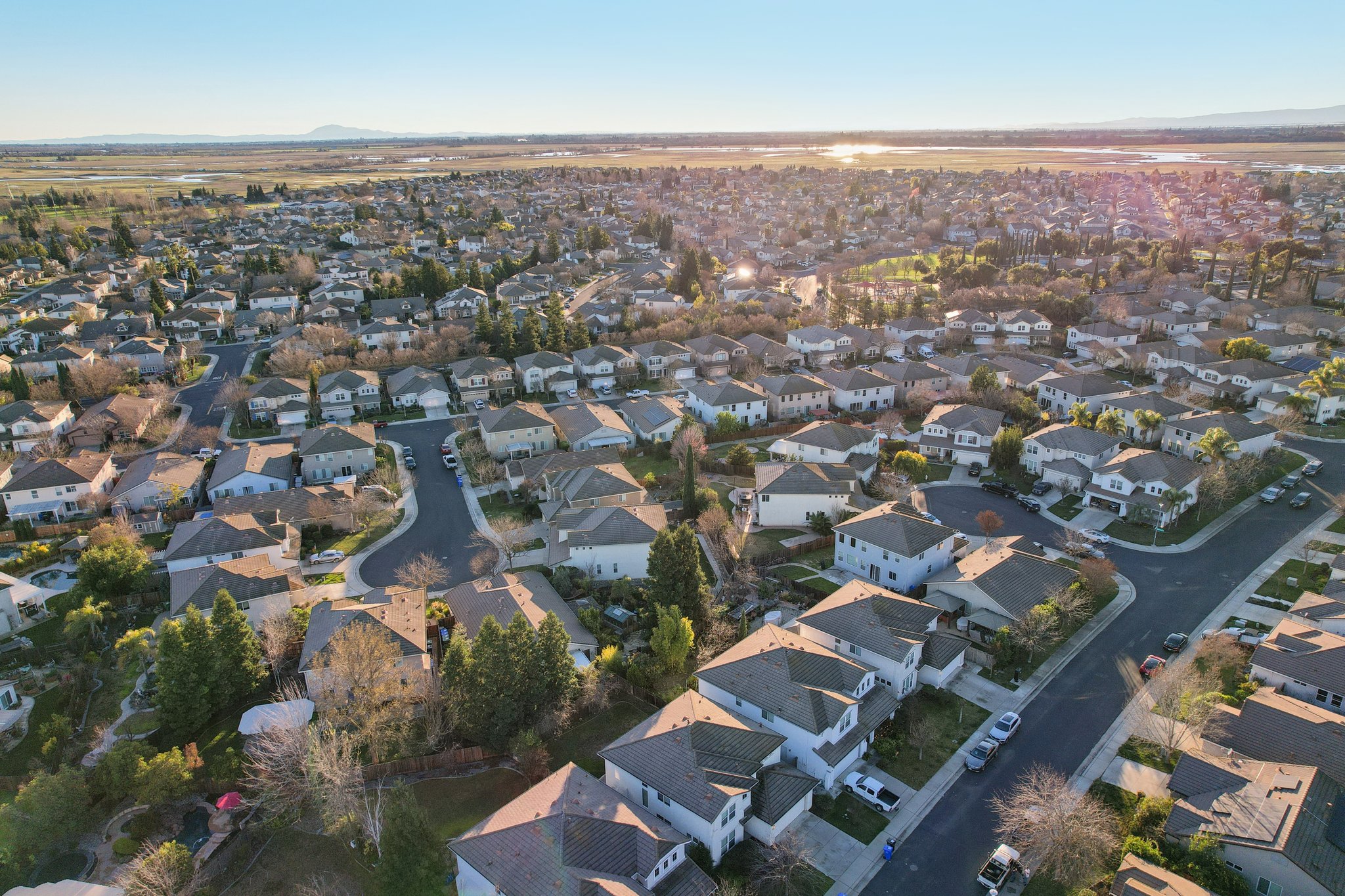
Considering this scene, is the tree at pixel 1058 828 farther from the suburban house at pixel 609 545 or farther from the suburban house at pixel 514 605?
the suburban house at pixel 609 545

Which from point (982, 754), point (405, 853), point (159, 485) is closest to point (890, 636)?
point (982, 754)

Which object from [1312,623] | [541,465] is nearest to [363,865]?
[541,465]

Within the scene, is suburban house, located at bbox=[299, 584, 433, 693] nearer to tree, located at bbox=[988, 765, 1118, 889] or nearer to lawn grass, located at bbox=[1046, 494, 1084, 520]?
tree, located at bbox=[988, 765, 1118, 889]

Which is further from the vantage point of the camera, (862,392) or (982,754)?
(862,392)

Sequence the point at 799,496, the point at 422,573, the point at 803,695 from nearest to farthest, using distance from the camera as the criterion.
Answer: the point at 803,695 < the point at 422,573 < the point at 799,496

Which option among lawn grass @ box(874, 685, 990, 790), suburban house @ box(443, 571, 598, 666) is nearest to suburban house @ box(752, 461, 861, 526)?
suburban house @ box(443, 571, 598, 666)

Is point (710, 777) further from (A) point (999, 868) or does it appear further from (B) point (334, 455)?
(B) point (334, 455)

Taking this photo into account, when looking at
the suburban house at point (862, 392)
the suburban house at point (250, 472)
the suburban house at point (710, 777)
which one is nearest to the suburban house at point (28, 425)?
the suburban house at point (250, 472)
